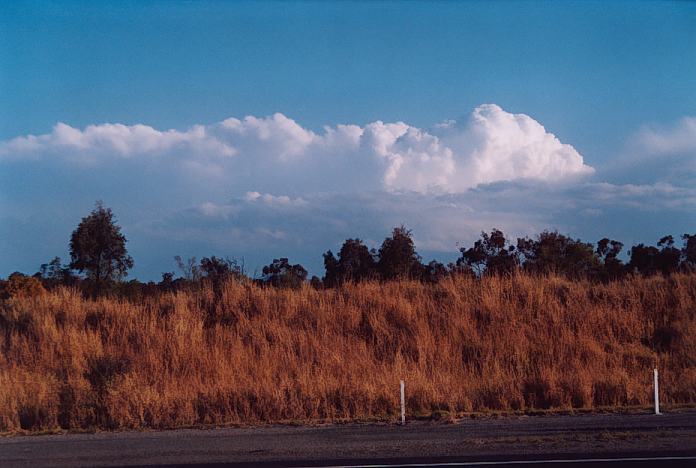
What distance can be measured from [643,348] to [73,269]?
23.4 m

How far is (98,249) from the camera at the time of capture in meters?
30.2

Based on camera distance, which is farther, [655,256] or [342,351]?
[655,256]

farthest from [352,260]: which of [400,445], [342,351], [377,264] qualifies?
[400,445]

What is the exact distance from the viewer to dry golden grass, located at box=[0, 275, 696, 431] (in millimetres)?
16453

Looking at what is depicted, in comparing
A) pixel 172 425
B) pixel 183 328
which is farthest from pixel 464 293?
pixel 172 425

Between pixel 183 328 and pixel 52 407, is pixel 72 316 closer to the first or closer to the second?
pixel 183 328

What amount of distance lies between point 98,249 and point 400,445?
856 inches

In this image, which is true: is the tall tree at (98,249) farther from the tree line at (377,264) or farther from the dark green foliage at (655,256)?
the dark green foliage at (655,256)

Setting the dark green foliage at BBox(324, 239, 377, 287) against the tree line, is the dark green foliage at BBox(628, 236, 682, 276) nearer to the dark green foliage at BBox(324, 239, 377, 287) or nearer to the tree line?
the tree line

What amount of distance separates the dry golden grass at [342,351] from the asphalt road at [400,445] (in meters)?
1.84

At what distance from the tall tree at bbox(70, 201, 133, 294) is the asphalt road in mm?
16592

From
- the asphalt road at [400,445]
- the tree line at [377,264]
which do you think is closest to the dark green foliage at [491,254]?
the tree line at [377,264]

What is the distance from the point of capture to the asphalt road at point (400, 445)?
10711 mm

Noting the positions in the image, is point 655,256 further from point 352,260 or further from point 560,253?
point 352,260
